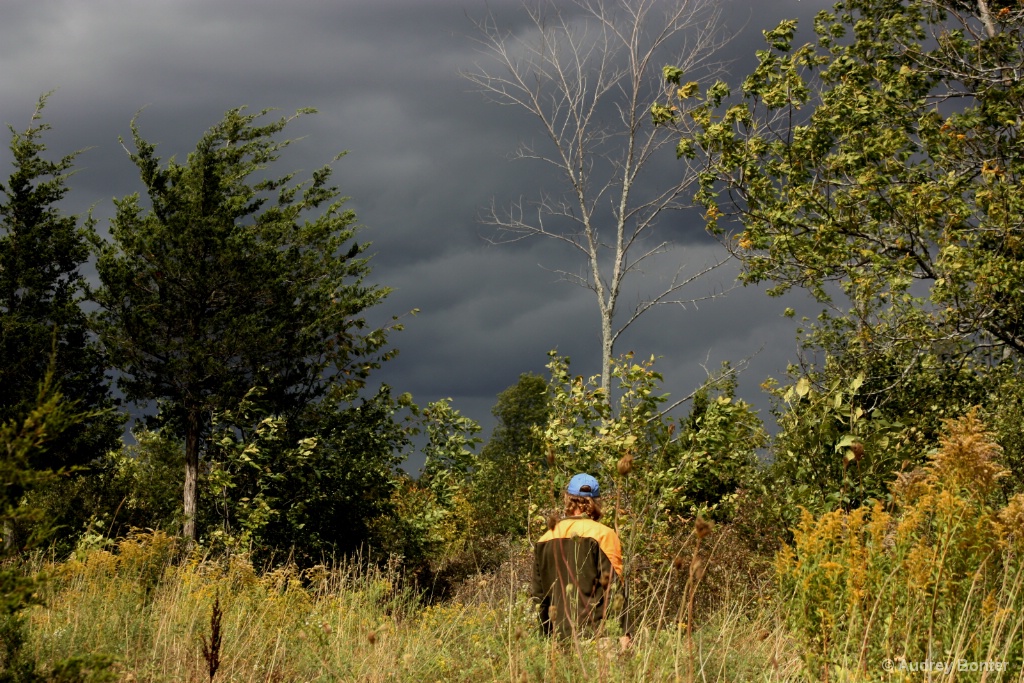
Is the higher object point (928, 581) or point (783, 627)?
point (928, 581)

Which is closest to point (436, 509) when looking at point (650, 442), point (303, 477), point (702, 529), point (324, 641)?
point (303, 477)

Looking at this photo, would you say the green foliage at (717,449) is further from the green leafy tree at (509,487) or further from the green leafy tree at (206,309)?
the green leafy tree at (206,309)

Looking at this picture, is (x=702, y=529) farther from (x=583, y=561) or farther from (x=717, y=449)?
(x=717, y=449)

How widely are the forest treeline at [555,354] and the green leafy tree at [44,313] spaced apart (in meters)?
0.04

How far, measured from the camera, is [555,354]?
12586 millimetres

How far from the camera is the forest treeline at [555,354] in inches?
397

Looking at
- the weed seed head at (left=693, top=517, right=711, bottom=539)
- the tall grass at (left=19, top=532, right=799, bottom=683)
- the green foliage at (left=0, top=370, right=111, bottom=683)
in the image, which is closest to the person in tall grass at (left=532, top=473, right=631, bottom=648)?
the tall grass at (left=19, top=532, right=799, bottom=683)

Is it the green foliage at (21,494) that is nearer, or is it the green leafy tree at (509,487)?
the green foliage at (21,494)

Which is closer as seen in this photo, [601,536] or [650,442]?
[601,536]

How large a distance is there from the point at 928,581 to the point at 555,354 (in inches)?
341

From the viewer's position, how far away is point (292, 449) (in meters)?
14.8

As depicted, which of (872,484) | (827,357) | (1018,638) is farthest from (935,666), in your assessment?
(827,357)

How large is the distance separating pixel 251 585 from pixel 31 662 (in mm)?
3875

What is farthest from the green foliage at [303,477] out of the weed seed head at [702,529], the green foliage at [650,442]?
the weed seed head at [702,529]
